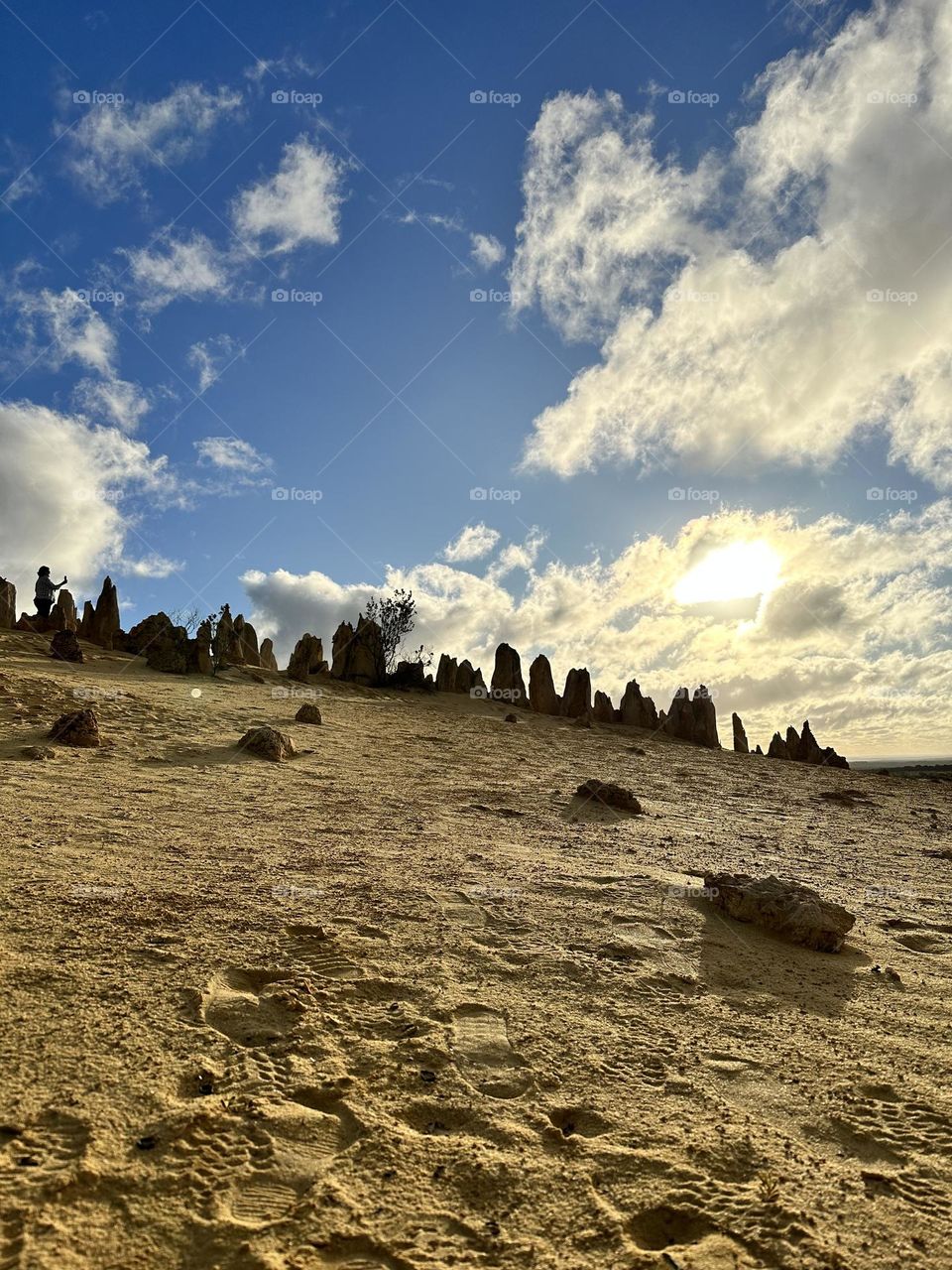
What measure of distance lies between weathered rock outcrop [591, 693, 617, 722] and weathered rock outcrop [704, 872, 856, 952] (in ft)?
84.1

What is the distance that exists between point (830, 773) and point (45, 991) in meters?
23.2

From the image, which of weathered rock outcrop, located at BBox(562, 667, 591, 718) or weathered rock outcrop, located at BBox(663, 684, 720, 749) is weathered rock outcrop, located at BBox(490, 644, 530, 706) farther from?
weathered rock outcrop, located at BBox(663, 684, 720, 749)

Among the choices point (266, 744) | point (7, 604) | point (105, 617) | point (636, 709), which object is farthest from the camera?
point (636, 709)

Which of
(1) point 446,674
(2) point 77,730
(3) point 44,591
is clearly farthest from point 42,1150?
(1) point 446,674

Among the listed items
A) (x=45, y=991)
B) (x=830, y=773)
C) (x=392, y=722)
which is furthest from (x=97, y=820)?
(x=830, y=773)

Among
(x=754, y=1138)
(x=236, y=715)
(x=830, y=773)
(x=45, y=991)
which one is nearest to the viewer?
(x=754, y=1138)

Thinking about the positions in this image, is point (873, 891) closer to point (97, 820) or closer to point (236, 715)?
point (97, 820)

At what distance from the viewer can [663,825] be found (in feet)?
33.6

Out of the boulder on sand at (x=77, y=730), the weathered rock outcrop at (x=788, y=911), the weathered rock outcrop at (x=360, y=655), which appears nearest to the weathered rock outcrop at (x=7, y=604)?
the weathered rock outcrop at (x=360, y=655)

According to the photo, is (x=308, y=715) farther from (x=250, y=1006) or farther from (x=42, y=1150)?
(x=42, y=1150)

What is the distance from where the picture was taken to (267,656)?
31.5 metres

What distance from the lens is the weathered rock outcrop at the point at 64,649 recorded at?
1805 cm

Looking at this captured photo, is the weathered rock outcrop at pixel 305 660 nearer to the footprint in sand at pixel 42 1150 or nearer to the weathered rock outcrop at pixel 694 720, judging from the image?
the weathered rock outcrop at pixel 694 720

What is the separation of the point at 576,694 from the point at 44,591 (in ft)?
70.9
